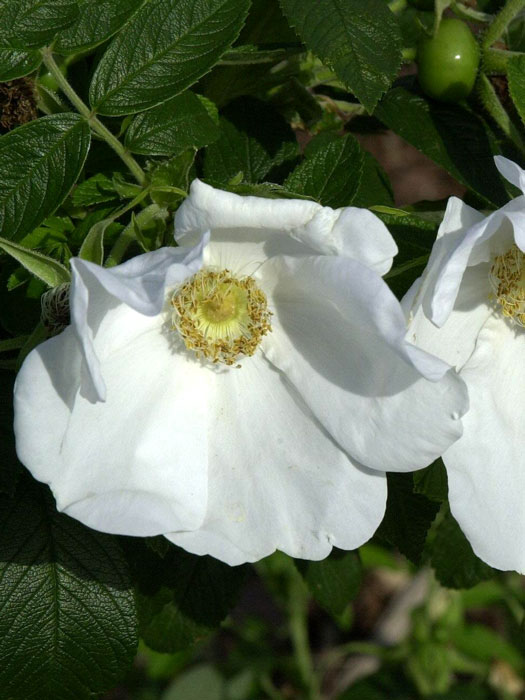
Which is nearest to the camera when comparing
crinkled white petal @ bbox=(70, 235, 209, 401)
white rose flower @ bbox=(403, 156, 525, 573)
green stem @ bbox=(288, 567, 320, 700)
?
crinkled white petal @ bbox=(70, 235, 209, 401)

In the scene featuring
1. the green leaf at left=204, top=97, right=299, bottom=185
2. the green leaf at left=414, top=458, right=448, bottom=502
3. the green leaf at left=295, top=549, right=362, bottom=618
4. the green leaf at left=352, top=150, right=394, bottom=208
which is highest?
the green leaf at left=204, top=97, right=299, bottom=185

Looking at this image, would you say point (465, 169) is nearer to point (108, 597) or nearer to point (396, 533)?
point (396, 533)

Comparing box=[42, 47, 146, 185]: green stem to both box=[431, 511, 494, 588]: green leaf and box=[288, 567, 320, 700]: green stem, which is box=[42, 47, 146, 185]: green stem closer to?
box=[431, 511, 494, 588]: green leaf

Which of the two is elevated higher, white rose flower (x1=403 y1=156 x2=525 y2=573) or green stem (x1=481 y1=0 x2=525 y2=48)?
green stem (x1=481 y1=0 x2=525 y2=48)

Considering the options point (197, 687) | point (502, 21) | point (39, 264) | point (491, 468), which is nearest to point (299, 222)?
point (39, 264)

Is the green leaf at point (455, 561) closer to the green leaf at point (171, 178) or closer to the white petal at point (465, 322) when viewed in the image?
the white petal at point (465, 322)

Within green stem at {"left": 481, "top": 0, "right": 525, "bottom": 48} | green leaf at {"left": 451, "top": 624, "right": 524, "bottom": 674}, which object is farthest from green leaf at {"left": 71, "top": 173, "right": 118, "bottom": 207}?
green leaf at {"left": 451, "top": 624, "right": 524, "bottom": 674}

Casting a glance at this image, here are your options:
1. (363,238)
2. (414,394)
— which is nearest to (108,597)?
(414,394)

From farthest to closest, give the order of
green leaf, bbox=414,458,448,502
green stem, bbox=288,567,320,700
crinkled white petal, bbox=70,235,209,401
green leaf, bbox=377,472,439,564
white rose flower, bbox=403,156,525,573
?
green stem, bbox=288,567,320,700 → green leaf, bbox=377,472,439,564 → green leaf, bbox=414,458,448,502 → white rose flower, bbox=403,156,525,573 → crinkled white petal, bbox=70,235,209,401
